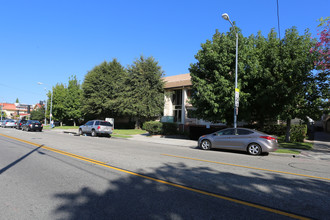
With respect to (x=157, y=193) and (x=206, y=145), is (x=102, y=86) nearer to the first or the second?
(x=206, y=145)

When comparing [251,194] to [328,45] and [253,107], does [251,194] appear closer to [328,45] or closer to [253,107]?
[328,45]

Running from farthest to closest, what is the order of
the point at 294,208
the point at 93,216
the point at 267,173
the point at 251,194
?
1. the point at 267,173
2. the point at 251,194
3. the point at 294,208
4. the point at 93,216

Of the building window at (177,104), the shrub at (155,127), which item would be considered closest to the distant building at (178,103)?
the building window at (177,104)

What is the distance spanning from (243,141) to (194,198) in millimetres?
8378

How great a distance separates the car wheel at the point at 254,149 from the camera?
37.6 ft

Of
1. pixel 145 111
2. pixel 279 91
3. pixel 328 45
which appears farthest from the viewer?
pixel 145 111

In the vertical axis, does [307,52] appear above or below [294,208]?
above

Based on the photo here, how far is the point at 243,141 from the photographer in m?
11.9

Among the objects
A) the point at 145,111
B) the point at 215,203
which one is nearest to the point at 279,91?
the point at 215,203

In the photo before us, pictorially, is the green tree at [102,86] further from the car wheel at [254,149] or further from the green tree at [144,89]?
the car wheel at [254,149]

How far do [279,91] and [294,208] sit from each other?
40.8ft

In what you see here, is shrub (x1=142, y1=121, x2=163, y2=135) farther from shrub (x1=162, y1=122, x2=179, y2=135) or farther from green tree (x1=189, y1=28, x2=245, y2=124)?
green tree (x1=189, y1=28, x2=245, y2=124)

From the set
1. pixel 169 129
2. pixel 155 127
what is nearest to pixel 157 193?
pixel 155 127

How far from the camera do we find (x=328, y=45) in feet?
43.6
